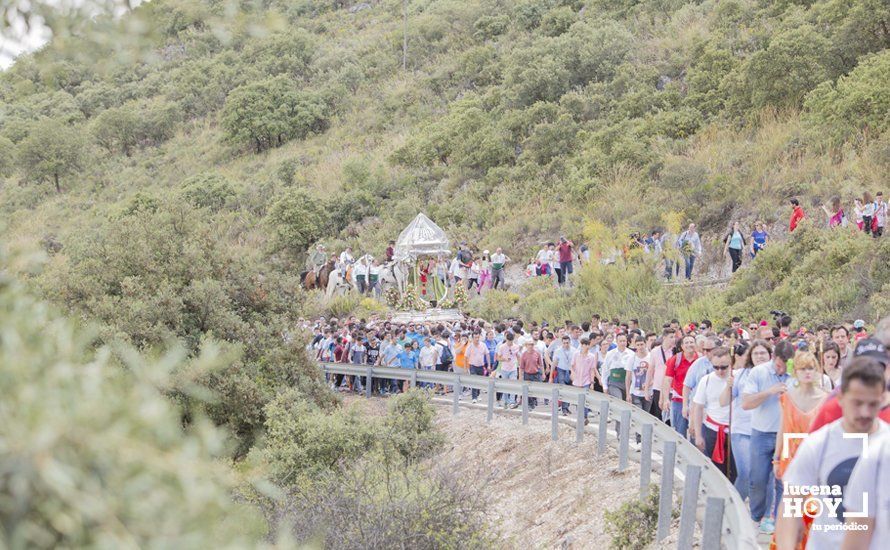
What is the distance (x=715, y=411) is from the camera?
1007cm

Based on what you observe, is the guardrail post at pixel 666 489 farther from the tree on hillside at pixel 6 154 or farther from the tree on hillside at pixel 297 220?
the tree on hillside at pixel 6 154

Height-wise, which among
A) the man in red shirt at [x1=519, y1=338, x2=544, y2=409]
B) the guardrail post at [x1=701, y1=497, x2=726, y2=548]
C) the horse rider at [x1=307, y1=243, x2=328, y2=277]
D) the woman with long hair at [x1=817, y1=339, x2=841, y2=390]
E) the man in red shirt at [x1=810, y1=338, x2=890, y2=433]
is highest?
the man in red shirt at [x1=810, y1=338, x2=890, y2=433]

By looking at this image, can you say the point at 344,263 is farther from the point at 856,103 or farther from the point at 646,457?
the point at 646,457

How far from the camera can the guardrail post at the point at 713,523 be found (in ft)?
24.5

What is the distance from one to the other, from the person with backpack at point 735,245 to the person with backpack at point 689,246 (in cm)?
73

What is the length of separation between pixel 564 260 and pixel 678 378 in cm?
1755

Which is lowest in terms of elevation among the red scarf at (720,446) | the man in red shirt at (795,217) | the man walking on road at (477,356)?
the man walking on road at (477,356)

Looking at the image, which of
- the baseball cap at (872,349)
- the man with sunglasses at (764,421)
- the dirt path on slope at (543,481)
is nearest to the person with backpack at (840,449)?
the baseball cap at (872,349)

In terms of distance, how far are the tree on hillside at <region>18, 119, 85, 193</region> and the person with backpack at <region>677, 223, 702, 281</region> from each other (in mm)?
49902

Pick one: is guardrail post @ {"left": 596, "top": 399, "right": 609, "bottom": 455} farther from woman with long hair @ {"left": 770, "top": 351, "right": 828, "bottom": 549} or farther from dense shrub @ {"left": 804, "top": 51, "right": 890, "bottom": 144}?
dense shrub @ {"left": 804, "top": 51, "right": 890, "bottom": 144}

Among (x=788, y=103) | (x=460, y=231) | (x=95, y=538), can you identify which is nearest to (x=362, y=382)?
(x=460, y=231)

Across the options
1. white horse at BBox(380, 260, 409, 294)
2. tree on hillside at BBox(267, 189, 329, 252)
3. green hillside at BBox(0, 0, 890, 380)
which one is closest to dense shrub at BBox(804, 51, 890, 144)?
green hillside at BBox(0, 0, 890, 380)

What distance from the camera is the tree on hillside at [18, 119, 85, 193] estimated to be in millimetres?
65312

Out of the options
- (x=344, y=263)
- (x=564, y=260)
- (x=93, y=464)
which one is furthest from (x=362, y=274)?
(x=93, y=464)
